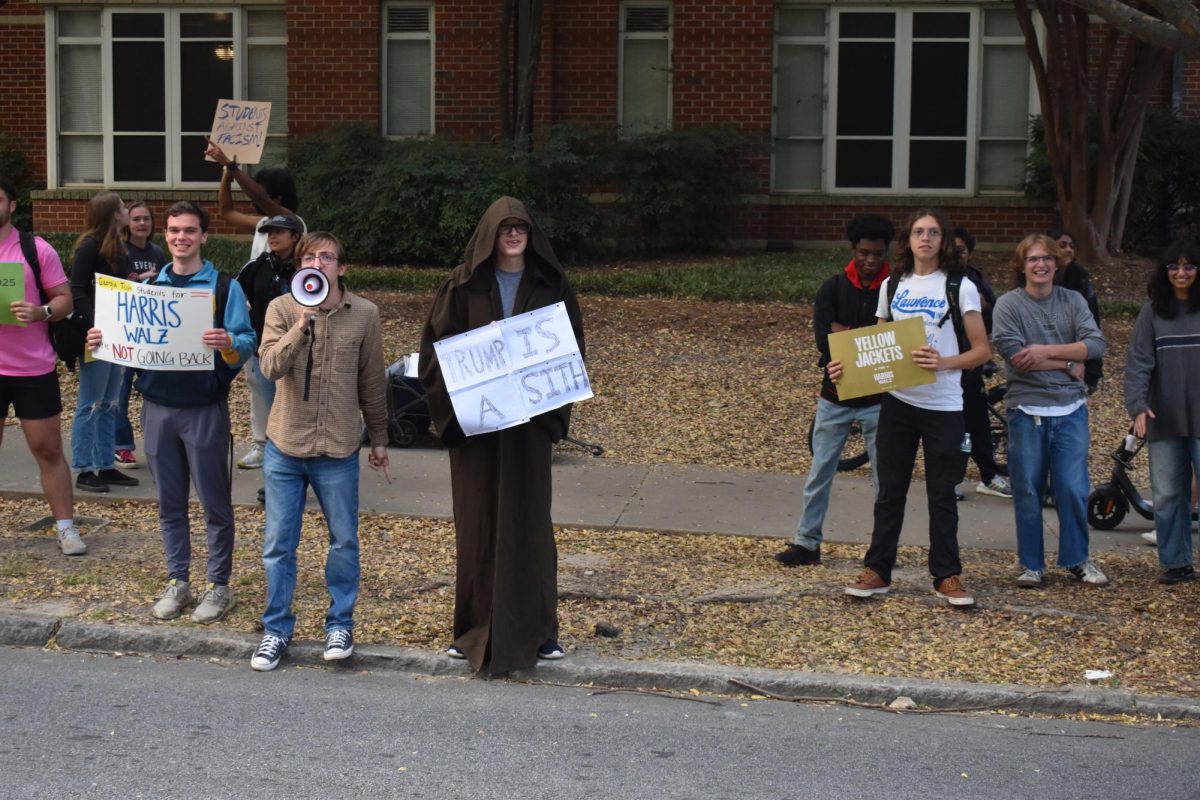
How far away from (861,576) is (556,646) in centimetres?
175

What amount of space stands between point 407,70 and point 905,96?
649 cm

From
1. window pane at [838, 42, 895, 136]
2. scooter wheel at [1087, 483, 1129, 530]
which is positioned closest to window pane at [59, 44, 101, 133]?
window pane at [838, 42, 895, 136]

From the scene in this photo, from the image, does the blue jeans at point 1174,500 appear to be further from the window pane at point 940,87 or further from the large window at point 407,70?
the large window at point 407,70

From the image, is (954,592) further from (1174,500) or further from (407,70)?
(407,70)

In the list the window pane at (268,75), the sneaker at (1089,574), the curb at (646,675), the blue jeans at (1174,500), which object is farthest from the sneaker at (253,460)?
the window pane at (268,75)

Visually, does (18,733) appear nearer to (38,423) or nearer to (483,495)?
(483,495)

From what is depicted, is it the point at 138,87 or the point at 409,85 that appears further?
the point at 138,87

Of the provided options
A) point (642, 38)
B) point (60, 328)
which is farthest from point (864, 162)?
point (60, 328)

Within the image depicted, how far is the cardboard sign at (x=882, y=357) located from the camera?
6.98m

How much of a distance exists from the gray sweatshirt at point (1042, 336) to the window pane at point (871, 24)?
12.1m

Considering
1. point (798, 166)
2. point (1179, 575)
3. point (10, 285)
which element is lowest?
point (1179, 575)

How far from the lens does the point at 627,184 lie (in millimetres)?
17422

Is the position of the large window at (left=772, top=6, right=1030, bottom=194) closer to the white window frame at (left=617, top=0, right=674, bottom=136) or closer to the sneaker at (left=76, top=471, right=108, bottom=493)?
the white window frame at (left=617, top=0, right=674, bottom=136)

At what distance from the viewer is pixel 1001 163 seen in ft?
62.8
